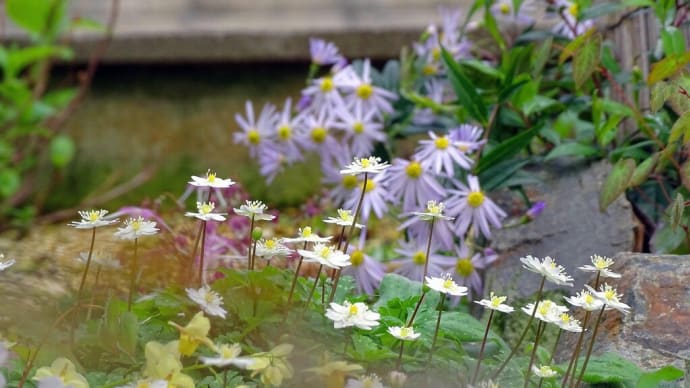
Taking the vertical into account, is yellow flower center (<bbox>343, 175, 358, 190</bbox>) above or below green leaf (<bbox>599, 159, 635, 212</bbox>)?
below

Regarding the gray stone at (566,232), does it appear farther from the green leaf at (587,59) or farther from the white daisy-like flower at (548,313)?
the white daisy-like flower at (548,313)

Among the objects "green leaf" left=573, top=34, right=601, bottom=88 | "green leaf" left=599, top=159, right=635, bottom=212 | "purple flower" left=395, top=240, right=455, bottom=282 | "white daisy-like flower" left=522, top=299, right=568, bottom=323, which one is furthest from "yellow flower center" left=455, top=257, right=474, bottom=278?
"white daisy-like flower" left=522, top=299, right=568, bottom=323

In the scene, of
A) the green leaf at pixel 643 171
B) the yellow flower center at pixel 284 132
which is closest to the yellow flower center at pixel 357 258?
the green leaf at pixel 643 171

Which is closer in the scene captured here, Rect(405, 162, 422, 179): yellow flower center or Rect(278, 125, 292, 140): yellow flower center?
Rect(405, 162, 422, 179): yellow flower center

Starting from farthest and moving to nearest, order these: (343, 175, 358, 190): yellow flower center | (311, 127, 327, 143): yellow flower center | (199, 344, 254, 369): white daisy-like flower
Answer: (311, 127, 327, 143): yellow flower center < (343, 175, 358, 190): yellow flower center < (199, 344, 254, 369): white daisy-like flower

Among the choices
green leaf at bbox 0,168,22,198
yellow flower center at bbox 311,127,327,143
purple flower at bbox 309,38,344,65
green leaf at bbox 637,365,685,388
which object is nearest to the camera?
green leaf at bbox 637,365,685,388

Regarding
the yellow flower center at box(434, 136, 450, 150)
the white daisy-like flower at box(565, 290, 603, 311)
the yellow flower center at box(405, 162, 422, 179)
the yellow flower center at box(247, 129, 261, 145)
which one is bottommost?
the yellow flower center at box(247, 129, 261, 145)

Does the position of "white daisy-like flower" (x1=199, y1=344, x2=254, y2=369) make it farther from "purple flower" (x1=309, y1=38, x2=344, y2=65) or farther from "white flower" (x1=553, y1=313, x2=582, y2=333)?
"purple flower" (x1=309, y1=38, x2=344, y2=65)
